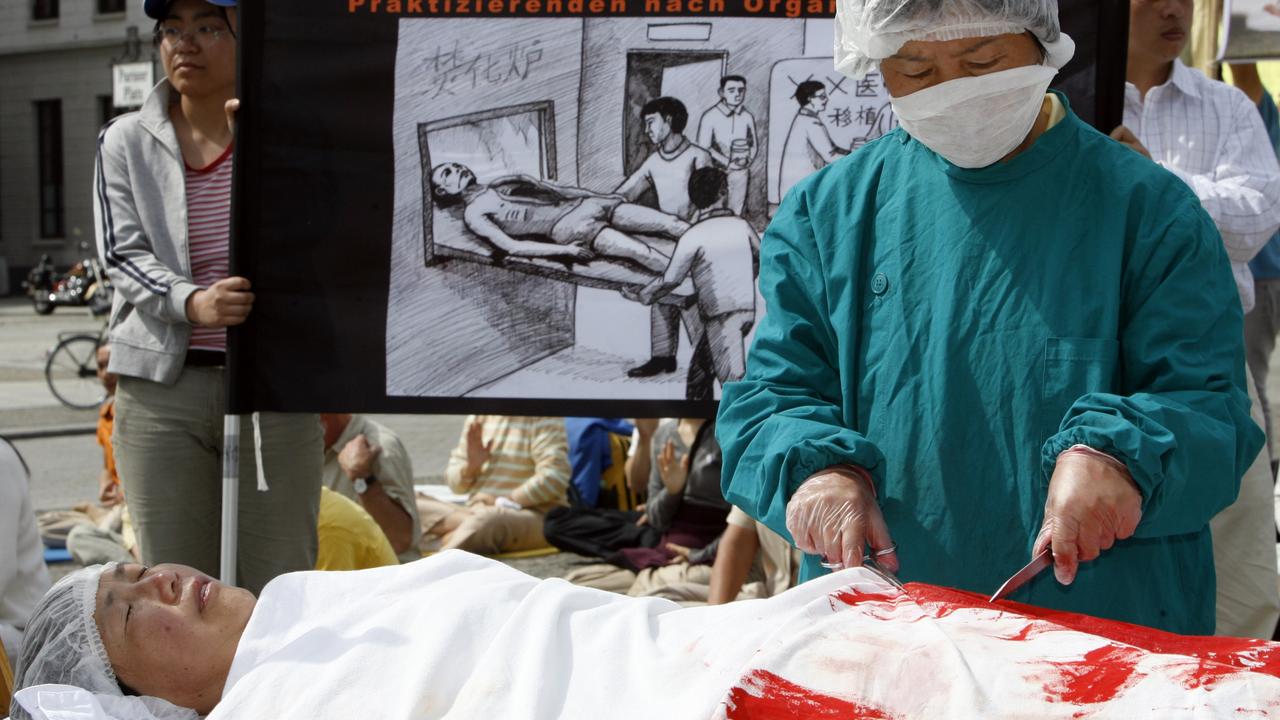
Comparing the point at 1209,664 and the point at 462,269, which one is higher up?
the point at 462,269

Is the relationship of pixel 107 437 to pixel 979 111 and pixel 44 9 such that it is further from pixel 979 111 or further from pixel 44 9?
pixel 44 9

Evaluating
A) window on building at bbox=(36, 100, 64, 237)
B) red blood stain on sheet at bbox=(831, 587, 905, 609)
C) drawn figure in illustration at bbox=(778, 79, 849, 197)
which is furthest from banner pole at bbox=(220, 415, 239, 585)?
window on building at bbox=(36, 100, 64, 237)

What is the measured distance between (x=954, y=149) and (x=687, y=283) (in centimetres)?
128

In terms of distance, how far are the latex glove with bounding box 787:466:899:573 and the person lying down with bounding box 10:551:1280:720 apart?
0.14 feet

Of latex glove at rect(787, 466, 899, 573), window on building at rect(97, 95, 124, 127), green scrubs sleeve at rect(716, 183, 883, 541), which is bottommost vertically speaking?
latex glove at rect(787, 466, 899, 573)

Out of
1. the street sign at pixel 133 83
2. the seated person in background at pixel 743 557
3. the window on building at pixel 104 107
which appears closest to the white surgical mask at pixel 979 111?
the seated person in background at pixel 743 557

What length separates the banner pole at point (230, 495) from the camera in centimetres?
341

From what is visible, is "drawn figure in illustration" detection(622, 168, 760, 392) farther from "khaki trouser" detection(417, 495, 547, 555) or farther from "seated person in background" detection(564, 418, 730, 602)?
"khaki trouser" detection(417, 495, 547, 555)

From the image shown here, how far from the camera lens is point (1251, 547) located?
3.52 metres

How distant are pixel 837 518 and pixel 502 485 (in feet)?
16.2

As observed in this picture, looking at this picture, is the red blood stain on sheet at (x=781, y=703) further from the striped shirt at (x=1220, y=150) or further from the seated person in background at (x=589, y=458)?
the seated person in background at (x=589, y=458)

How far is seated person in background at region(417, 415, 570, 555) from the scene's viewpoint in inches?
257

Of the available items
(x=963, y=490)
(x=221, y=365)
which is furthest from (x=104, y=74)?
(x=963, y=490)

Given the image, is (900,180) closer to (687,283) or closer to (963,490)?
Result: (963,490)
